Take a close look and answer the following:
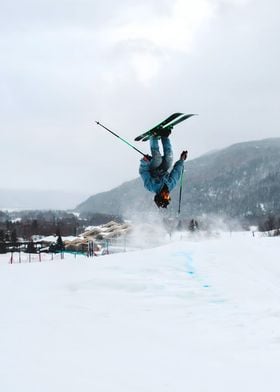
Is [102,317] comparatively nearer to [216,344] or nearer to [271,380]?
[216,344]

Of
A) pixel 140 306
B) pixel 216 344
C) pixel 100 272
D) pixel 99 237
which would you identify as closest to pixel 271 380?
pixel 216 344

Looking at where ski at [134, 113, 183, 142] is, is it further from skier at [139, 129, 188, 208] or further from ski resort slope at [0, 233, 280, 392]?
ski resort slope at [0, 233, 280, 392]

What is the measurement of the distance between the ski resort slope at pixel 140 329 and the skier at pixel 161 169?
2.87 m

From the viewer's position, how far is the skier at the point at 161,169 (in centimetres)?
1109

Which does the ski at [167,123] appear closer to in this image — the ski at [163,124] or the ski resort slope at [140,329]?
the ski at [163,124]

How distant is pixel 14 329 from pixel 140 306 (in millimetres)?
3822

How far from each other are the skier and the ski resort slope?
2871 millimetres

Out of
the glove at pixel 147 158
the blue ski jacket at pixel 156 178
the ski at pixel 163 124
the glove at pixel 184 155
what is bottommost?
the blue ski jacket at pixel 156 178

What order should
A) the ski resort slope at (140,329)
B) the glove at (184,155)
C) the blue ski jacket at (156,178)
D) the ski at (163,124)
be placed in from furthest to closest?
the glove at (184,155) < the blue ski jacket at (156,178) < the ski at (163,124) < the ski resort slope at (140,329)

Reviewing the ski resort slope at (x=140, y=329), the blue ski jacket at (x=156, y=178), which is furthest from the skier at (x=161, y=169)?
the ski resort slope at (x=140, y=329)

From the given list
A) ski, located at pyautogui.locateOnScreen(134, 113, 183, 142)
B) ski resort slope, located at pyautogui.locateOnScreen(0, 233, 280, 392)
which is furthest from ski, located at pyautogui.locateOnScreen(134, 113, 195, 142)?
ski resort slope, located at pyautogui.locateOnScreen(0, 233, 280, 392)

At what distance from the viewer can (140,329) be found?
31.8 feet

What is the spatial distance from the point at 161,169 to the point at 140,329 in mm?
3763

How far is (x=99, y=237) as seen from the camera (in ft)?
315
